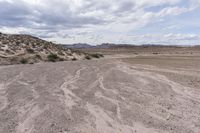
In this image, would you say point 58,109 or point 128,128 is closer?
point 128,128

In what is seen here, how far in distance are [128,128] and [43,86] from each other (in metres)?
8.85

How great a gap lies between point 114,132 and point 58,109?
3.17 metres

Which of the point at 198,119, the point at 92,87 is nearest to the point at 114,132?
the point at 198,119

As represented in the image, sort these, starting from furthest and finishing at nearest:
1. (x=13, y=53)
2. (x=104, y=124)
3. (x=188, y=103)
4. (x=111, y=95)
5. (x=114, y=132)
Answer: (x=13, y=53) → (x=111, y=95) → (x=188, y=103) → (x=104, y=124) → (x=114, y=132)

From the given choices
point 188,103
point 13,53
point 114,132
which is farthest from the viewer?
point 13,53

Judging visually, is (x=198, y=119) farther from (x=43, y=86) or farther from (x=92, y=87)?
(x=43, y=86)

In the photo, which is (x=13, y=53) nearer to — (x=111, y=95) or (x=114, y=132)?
(x=111, y=95)

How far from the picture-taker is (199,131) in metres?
7.73

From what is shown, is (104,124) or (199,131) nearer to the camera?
(199,131)

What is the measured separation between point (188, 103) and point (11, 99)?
22.6ft

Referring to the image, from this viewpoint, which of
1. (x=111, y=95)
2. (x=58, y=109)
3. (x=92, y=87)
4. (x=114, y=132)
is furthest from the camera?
(x=92, y=87)

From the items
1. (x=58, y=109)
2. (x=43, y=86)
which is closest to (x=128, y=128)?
(x=58, y=109)

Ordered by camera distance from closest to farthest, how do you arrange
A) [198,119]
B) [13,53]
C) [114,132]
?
[114,132], [198,119], [13,53]

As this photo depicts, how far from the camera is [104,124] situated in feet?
27.5
